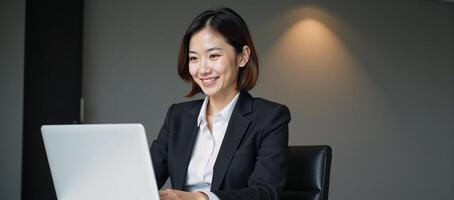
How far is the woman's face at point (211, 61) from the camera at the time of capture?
1597mm

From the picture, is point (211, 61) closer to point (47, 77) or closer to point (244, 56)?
point (244, 56)

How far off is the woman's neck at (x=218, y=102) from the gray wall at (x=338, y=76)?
280 centimetres

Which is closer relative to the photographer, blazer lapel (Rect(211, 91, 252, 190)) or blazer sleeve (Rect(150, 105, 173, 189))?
blazer lapel (Rect(211, 91, 252, 190))

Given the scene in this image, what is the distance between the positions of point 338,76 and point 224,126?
403 cm

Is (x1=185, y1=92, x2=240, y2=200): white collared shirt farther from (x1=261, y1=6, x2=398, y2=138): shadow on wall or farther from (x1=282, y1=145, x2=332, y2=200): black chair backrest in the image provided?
(x1=261, y1=6, x2=398, y2=138): shadow on wall

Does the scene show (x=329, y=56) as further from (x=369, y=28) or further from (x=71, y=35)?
(x=71, y=35)

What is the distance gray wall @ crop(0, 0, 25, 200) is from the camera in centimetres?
381

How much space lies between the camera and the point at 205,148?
1712mm

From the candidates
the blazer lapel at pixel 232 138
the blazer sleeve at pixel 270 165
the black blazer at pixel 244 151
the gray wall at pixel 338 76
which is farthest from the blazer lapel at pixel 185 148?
the gray wall at pixel 338 76

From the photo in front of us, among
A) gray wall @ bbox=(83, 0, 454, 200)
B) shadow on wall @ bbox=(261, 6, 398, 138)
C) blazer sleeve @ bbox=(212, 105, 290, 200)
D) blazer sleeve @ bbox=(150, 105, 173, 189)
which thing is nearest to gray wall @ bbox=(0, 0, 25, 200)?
gray wall @ bbox=(83, 0, 454, 200)

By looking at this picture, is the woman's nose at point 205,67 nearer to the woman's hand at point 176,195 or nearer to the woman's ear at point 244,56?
the woman's ear at point 244,56

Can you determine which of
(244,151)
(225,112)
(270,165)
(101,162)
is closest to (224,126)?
(225,112)

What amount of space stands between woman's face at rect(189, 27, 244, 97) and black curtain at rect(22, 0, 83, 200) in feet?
8.66

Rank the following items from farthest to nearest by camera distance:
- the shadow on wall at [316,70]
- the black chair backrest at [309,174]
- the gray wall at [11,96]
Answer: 1. the shadow on wall at [316,70]
2. the gray wall at [11,96]
3. the black chair backrest at [309,174]
